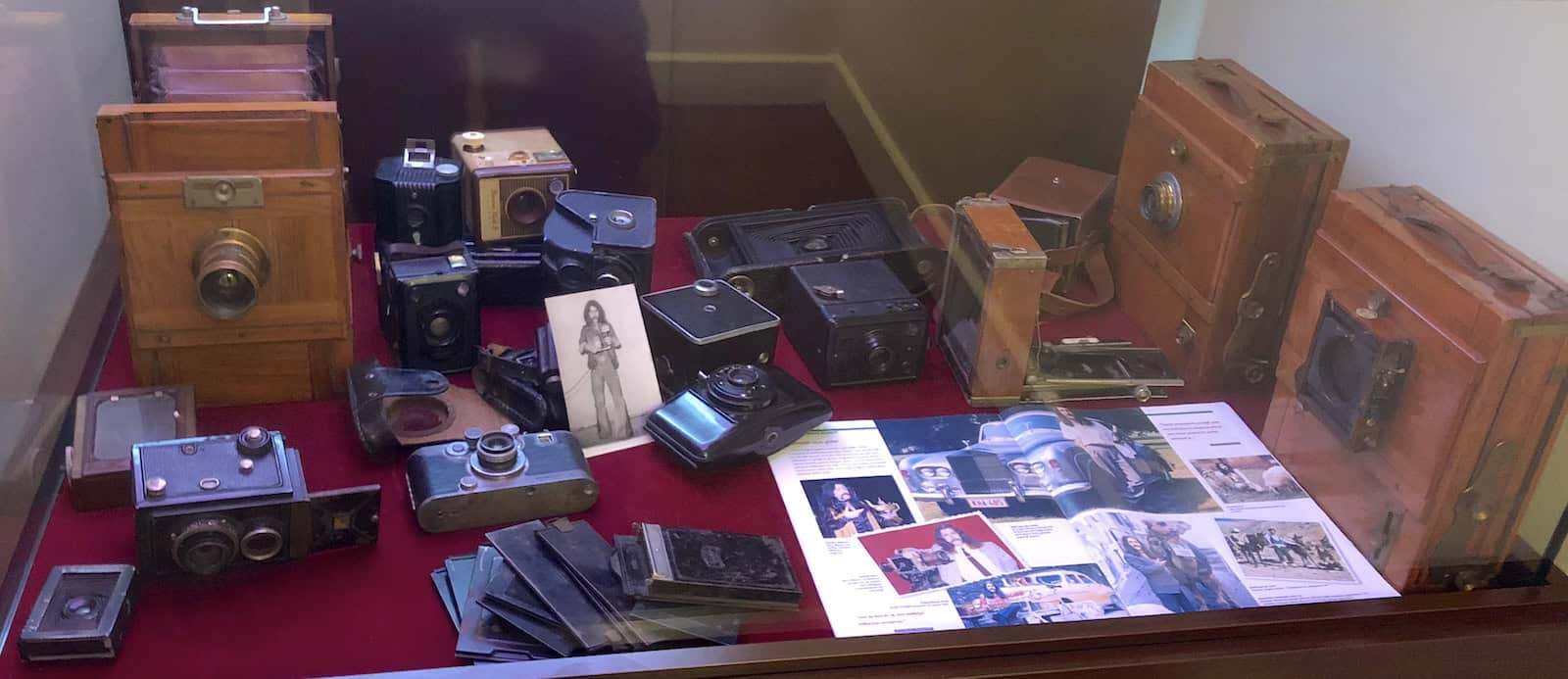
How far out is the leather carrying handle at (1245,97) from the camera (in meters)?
1.47

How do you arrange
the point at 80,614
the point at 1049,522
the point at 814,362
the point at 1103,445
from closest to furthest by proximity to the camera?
the point at 80,614
the point at 1049,522
the point at 1103,445
the point at 814,362

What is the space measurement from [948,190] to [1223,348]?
16.2 inches

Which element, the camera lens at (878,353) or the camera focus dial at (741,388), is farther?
the camera lens at (878,353)

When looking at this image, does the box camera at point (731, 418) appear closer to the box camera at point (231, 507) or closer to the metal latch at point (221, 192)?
the box camera at point (231, 507)

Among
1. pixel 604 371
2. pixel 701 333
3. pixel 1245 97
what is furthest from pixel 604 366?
pixel 1245 97

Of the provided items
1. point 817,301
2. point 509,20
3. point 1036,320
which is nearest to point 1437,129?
point 1036,320

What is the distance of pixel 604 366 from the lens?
134cm

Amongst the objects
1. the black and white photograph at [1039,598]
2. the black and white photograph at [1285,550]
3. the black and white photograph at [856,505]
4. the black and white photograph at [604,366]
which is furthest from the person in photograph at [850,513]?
the black and white photograph at [1285,550]

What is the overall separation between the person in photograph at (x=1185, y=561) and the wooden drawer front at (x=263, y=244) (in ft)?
2.86

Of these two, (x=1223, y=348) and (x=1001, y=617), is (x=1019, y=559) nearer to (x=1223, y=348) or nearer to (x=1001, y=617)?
(x=1001, y=617)

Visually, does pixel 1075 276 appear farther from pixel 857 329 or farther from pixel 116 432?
pixel 116 432

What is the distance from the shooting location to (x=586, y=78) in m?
1.83

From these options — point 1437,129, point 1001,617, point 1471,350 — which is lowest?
point 1001,617

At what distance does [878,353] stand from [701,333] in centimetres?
22
